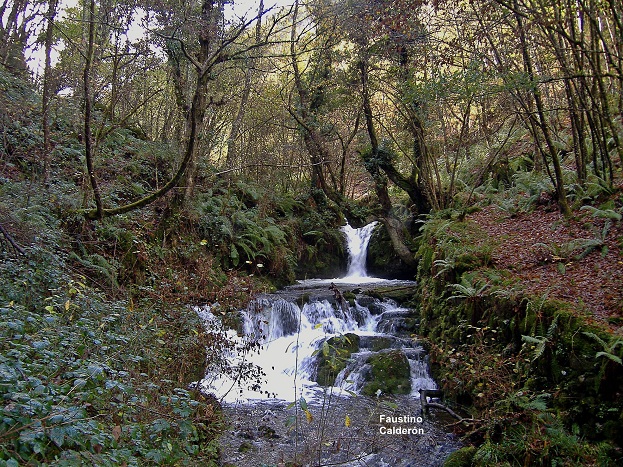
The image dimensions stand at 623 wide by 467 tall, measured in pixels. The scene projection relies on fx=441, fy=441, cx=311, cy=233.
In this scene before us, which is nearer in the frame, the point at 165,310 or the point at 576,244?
the point at 165,310

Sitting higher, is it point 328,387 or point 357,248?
point 357,248

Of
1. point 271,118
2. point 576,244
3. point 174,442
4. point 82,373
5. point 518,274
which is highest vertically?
point 271,118

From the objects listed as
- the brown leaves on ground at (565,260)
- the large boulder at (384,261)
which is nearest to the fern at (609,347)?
the brown leaves on ground at (565,260)

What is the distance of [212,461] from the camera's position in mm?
5004

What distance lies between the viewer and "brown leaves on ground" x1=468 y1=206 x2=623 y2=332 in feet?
17.7

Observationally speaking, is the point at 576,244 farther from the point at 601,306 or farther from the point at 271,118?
the point at 271,118

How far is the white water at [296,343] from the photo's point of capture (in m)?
7.39

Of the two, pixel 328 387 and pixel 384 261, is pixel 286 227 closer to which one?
pixel 384 261

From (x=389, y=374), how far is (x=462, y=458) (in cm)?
272

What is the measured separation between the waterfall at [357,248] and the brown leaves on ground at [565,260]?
255 inches

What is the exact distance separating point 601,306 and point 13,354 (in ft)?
19.5

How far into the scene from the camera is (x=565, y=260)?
6.89 metres

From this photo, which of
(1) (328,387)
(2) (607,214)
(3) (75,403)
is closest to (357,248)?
(1) (328,387)

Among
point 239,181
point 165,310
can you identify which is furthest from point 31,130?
point 239,181
